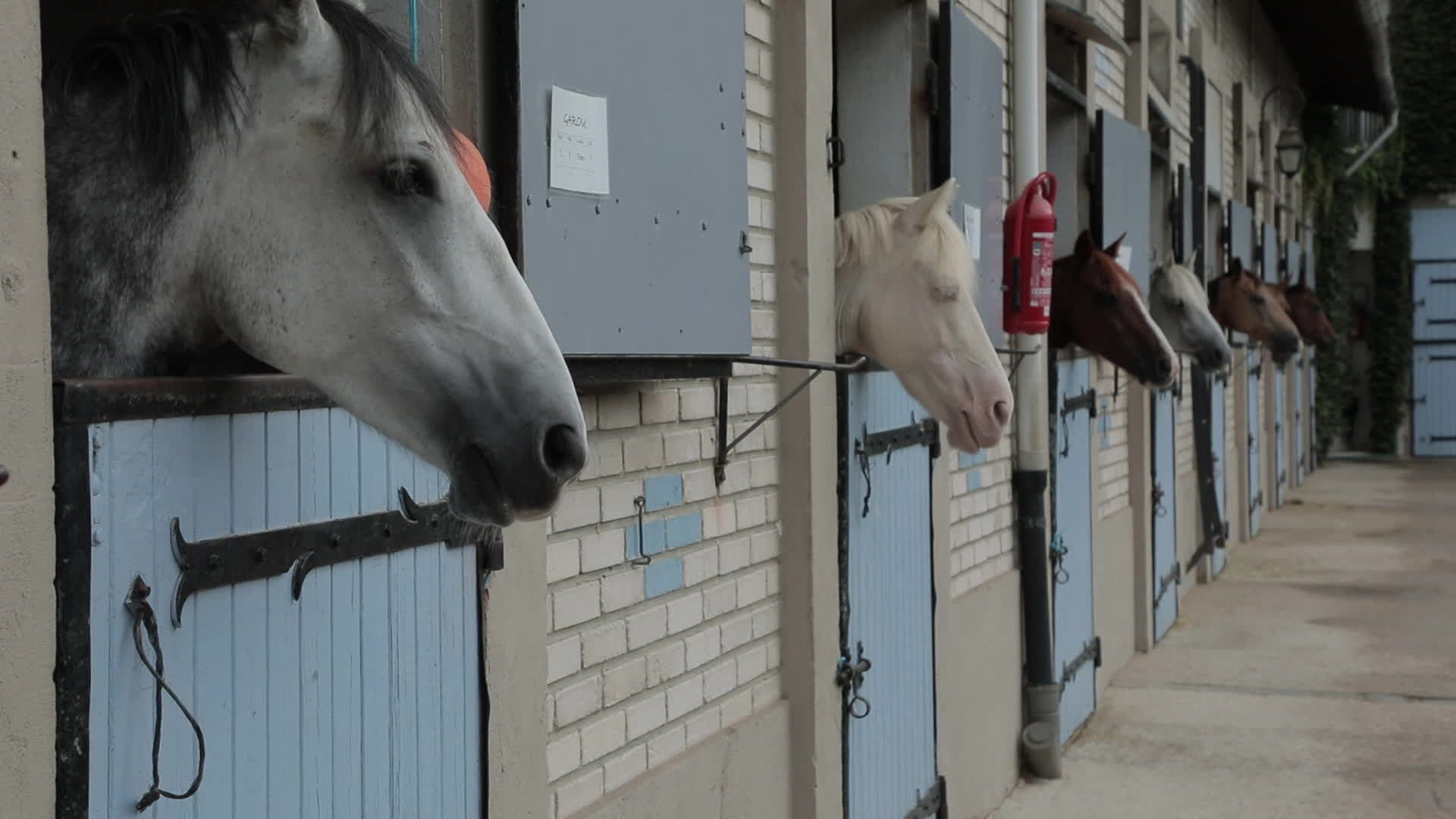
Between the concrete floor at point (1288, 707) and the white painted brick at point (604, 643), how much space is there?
2728mm

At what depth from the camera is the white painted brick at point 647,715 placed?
2.96 metres

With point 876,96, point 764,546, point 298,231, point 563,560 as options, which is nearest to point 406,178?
point 298,231

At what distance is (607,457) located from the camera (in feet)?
9.37

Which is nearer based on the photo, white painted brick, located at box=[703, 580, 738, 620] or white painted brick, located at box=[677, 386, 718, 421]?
white painted brick, located at box=[677, 386, 718, 421]

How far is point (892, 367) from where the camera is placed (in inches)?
152

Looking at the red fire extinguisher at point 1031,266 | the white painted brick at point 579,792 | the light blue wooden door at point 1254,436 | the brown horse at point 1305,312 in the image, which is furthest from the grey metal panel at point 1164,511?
the brown horse at point 1305,312

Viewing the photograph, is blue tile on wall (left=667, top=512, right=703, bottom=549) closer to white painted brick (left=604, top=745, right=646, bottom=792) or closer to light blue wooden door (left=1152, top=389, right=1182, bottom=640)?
white painted brick (left=604, top=745, right=646, bottom=792)

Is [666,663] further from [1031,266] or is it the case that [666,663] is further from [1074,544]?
[1074,544]

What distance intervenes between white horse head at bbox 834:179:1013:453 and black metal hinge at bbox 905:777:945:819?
1211mm

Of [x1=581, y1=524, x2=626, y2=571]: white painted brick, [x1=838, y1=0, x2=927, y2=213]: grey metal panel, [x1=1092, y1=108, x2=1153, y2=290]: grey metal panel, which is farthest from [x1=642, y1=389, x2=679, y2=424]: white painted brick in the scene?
[x1=1092, y1=108, x2=1153, y2=290]: grey metal panel

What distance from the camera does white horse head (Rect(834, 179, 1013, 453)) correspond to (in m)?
3.73

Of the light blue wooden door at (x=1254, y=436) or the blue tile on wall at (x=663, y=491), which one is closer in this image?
the blue tile on wall at (x=663, y=491)

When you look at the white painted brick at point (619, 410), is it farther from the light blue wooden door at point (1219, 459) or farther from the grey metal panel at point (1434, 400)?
the grey metal panel at point (1434, 400)

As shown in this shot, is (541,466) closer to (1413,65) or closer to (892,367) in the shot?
(892,367)
